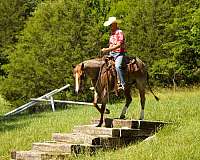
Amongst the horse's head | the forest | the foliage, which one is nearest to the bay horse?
the horse's head

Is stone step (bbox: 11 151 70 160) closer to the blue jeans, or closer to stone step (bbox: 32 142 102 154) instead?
stone step (bbox: 32 142 102 154)

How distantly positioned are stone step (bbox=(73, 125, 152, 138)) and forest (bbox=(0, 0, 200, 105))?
78.6 ft

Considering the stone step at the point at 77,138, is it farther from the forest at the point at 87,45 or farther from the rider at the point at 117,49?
the forest at the point at 87,45

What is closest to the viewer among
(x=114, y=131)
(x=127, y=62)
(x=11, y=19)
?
(x=114, y=131)

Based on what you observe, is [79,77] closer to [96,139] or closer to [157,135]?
[96,139]

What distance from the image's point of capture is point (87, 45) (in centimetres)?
3934

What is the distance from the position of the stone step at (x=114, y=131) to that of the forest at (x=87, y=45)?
23971 millimetres

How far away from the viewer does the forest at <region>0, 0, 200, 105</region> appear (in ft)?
129

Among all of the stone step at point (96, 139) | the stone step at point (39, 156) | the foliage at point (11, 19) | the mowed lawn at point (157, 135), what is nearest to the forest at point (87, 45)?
the foliage at point (11, 19)

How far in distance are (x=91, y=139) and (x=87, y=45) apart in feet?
88.1

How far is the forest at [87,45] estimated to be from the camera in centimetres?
3922

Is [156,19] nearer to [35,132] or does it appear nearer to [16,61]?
[16,61]

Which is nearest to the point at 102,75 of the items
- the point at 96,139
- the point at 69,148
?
the point at 96,139

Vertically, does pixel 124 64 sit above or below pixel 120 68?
above
